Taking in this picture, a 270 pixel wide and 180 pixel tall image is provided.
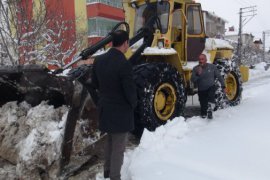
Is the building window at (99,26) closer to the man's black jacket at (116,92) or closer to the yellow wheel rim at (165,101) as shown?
the yellow wheel rim at (165,101)

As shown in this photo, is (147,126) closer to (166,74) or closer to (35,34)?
(166,74)

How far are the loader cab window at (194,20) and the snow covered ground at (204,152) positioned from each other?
7.64ft

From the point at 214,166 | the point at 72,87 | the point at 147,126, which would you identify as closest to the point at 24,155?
the point at 72,87

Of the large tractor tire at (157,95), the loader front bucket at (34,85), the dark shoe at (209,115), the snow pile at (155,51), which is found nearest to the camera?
the loader front bucket at (34,85)

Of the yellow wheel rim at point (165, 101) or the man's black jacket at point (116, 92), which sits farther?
the yellow wheel rim at point (165, 101)

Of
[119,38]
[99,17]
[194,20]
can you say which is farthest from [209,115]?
[99,17]

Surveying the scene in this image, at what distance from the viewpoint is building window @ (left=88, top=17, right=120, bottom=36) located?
27.4 meters

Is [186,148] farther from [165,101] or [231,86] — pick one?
[231,86]

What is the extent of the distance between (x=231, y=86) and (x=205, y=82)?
6.79 ft

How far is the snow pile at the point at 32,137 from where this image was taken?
15.8 feet

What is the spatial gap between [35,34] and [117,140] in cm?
759

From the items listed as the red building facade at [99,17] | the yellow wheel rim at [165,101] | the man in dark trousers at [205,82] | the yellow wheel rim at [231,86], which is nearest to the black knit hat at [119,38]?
the yellow wheel rim at [165,101]

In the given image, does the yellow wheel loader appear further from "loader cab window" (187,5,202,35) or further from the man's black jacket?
the man's black jacket

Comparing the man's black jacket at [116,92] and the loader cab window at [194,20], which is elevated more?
the loader cab window at [194,20]
